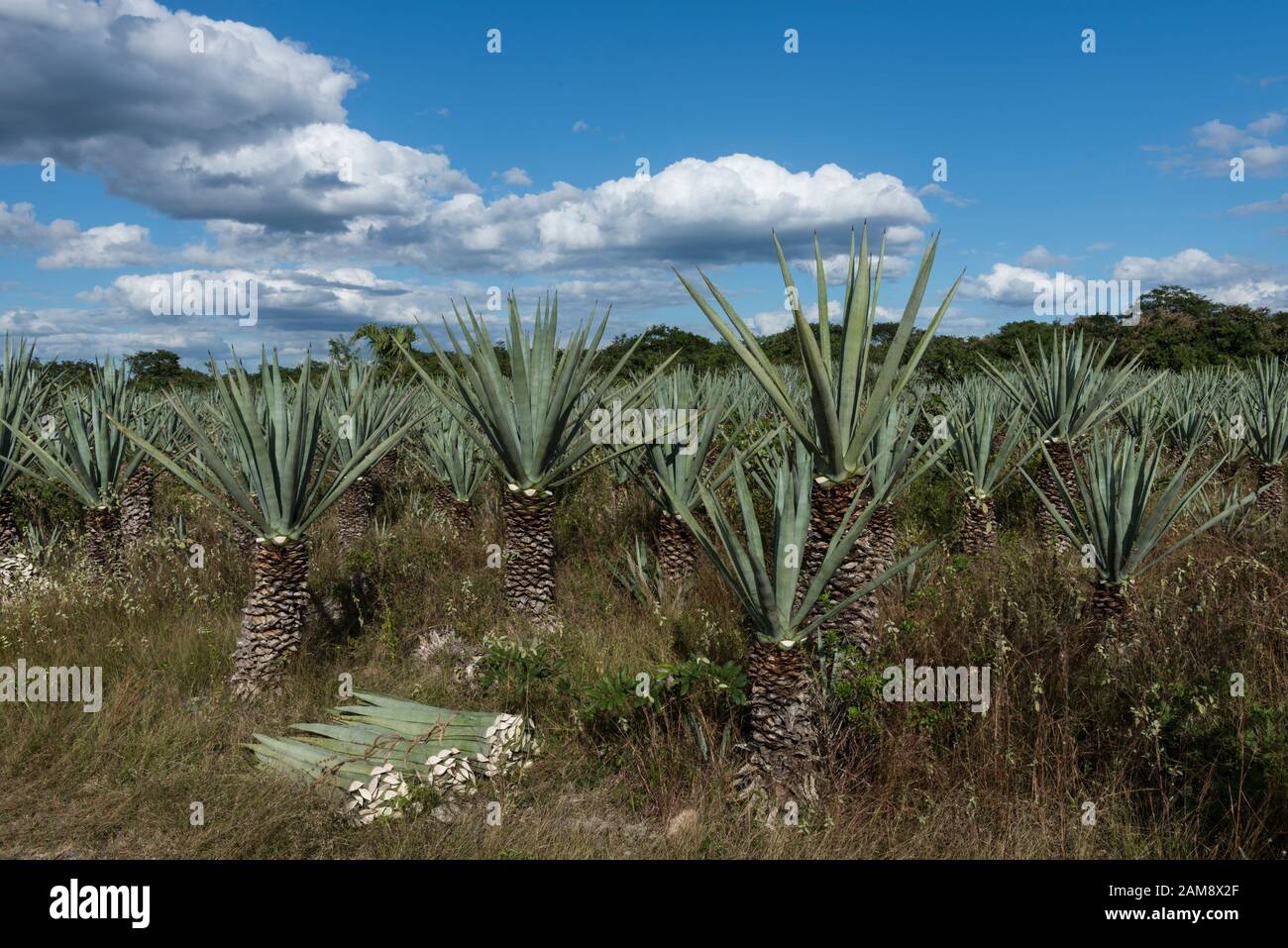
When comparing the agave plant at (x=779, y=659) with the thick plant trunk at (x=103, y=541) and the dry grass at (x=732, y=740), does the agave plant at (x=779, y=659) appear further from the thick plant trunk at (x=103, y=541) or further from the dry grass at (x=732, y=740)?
the thick plant trunk at (x=103, y=541)

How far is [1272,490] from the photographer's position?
759 centimetres

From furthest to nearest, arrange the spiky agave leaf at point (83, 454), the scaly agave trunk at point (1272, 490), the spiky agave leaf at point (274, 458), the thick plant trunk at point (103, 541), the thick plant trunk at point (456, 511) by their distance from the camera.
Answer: the thick plant trunk at point (456, 511) < the scaly agave trunk at point (1272, 490) < the thick plant trunk at point (103, 541) < the spiky agave leaf at point (83, 454) < the spiky agave leaf at point (274, 458)

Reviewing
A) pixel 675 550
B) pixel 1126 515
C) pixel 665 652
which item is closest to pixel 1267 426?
pixel 1126 515

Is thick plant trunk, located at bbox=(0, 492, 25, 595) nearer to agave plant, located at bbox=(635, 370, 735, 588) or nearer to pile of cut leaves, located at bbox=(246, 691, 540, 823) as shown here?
pile of cut leaves, located at bbox=(246, 691, 540, 823)

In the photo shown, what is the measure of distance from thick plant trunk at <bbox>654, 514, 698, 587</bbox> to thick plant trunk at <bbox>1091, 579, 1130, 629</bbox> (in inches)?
110

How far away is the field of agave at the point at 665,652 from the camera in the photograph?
314cm

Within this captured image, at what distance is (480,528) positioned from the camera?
750 cm

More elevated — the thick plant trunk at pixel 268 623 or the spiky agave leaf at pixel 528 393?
the spiky agave leaf at pixel 528 393

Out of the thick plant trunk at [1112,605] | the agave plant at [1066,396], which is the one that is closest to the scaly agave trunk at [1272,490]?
the agave plant at [1066,396]

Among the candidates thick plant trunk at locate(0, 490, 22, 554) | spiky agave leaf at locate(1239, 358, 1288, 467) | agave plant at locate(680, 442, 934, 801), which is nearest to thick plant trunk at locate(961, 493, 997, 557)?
spiky agave leaf at locate(1239, 358, 1288, 467)

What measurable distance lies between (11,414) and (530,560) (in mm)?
4804

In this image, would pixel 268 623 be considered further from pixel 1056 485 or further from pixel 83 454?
pixel 1056 485

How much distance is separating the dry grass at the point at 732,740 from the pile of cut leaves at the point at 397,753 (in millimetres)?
133

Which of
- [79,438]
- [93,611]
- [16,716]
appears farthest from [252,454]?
[79,438]
